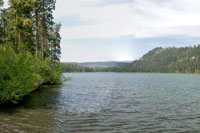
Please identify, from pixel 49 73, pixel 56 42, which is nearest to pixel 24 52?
pixel 49 73

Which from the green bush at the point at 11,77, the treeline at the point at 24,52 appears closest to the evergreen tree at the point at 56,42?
the treeline at the point at 24,52

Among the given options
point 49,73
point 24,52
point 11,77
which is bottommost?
point 49,73

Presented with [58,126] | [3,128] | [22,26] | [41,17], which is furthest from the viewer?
[41,17]

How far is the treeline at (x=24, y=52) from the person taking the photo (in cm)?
1620

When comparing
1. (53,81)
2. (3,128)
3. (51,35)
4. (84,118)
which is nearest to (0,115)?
(3,128)

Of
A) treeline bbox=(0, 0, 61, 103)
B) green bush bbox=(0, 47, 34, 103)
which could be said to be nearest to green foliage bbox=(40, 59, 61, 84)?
treeline bbox=(0, 0, 61, 103)

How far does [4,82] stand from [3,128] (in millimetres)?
5615

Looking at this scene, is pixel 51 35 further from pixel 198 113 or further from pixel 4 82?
pixel 198 113

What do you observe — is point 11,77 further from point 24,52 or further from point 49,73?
point 49,73

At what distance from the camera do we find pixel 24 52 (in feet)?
88.8

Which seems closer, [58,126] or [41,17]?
[58,126]

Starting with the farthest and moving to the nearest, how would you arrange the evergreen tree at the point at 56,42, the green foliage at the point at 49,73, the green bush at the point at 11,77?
the evergreen tree at the point at 56,42 < the green foliage at the point at 49,73 < the green bush at the point at 11,77

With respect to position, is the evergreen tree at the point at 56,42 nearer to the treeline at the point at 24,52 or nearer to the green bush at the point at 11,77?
the treeline at the point at 24,52

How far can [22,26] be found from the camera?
32.1 metres
